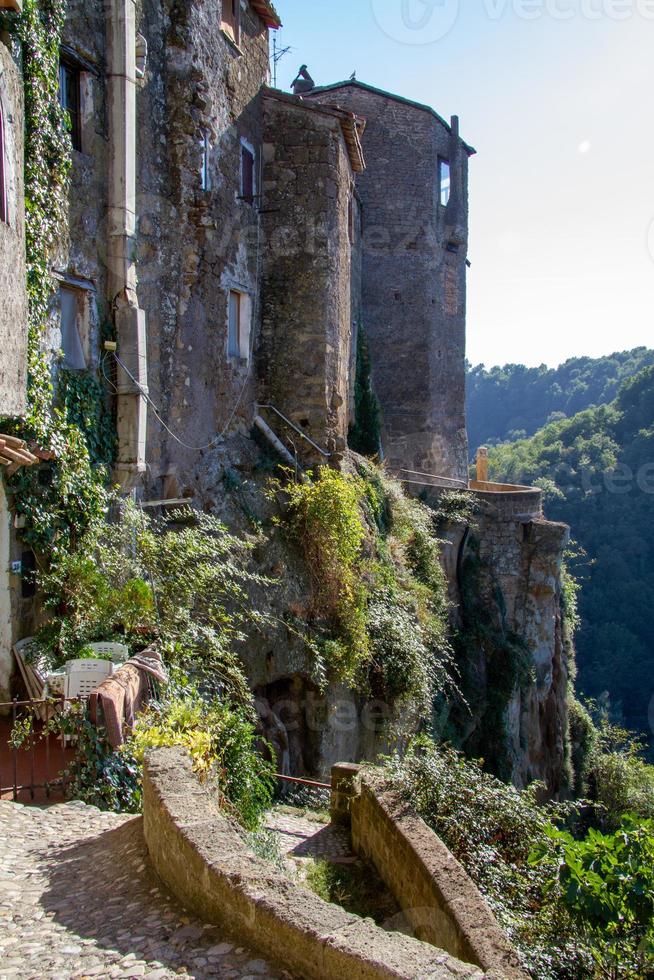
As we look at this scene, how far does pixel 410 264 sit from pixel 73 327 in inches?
615

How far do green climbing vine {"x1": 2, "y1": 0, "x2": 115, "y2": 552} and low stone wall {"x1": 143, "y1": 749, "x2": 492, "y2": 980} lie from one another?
12.2 ft

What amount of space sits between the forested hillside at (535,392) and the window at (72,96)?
2852 inches

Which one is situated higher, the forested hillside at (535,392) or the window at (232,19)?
the forested hillside at (535,392)

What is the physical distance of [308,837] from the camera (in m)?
7.39

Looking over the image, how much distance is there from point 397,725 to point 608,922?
6.89m

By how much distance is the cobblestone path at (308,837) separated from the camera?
6980mm

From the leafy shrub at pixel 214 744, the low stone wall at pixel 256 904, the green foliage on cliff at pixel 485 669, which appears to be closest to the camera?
the low stone wall at pixel 256 904

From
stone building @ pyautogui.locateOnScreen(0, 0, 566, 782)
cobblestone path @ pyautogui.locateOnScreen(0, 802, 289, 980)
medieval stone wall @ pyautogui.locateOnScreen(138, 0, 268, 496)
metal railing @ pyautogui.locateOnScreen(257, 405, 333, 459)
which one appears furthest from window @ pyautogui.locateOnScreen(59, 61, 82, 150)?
cobblestone path @ pyautogui.locateOnScreen(0, 802, 289, 980)

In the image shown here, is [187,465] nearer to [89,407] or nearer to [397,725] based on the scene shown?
[89,407]

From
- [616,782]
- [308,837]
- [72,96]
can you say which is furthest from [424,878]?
[616,782]

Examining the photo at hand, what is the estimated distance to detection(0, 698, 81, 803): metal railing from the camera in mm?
5941

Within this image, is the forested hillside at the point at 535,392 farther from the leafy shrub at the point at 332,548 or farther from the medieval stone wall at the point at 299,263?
the leafy shrub at the point at 332,548

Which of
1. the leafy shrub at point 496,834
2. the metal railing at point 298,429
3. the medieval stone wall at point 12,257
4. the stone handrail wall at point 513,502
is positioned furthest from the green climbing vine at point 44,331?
the stone handrail wall at point 513,502

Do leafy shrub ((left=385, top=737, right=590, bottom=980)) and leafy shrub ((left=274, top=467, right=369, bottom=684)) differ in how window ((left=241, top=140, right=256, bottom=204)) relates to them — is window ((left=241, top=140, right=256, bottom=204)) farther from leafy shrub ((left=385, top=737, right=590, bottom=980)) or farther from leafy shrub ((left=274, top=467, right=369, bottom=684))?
leafy shrub ((left=385, top=737, right=590, bottom=980))
